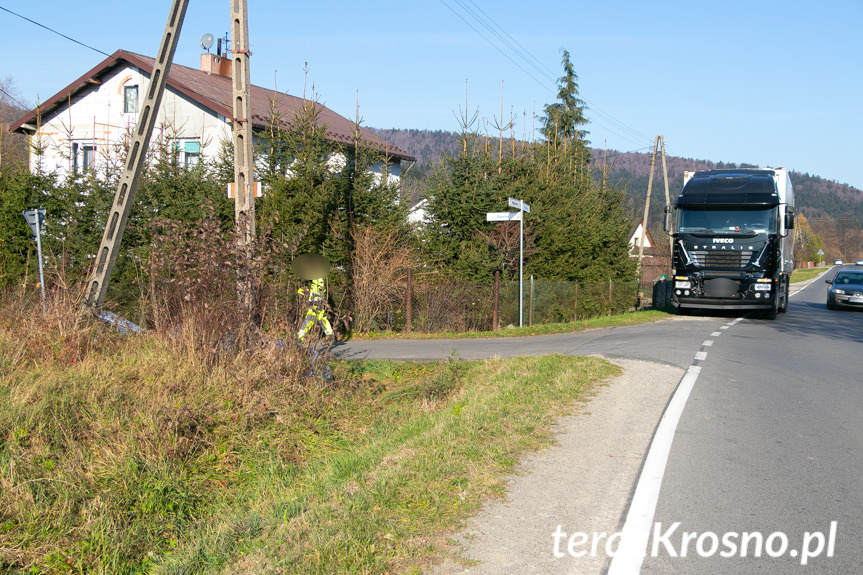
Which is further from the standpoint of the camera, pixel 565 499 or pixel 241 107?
pixel 241 107

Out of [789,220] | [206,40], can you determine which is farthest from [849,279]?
[206,40]

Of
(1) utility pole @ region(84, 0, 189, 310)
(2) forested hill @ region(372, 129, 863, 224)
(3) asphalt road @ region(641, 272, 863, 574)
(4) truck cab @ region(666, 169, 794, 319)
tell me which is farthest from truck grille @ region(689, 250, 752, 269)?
(2) forested hill @ region(372, 129, 863, 224)

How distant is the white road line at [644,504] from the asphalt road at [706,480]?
0.12 ft

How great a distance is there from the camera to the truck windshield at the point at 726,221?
20.3m

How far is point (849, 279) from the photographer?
30.9m

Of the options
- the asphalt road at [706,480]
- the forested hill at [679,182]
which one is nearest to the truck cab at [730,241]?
the asphalt road at [706,480]

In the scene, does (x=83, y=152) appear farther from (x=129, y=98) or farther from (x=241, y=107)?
(x=241, y=107)

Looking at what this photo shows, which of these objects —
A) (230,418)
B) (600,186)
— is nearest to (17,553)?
(230,418)

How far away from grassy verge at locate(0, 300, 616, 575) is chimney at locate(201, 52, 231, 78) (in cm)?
2585

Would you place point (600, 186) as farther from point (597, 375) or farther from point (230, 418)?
point (230, 418)

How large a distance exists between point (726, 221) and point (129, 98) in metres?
22.3

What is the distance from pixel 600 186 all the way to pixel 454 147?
42.5 feet

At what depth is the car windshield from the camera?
1202 inches

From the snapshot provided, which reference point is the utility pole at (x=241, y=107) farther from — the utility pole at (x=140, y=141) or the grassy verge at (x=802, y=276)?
the grassy verge at (x=802, y=276)
